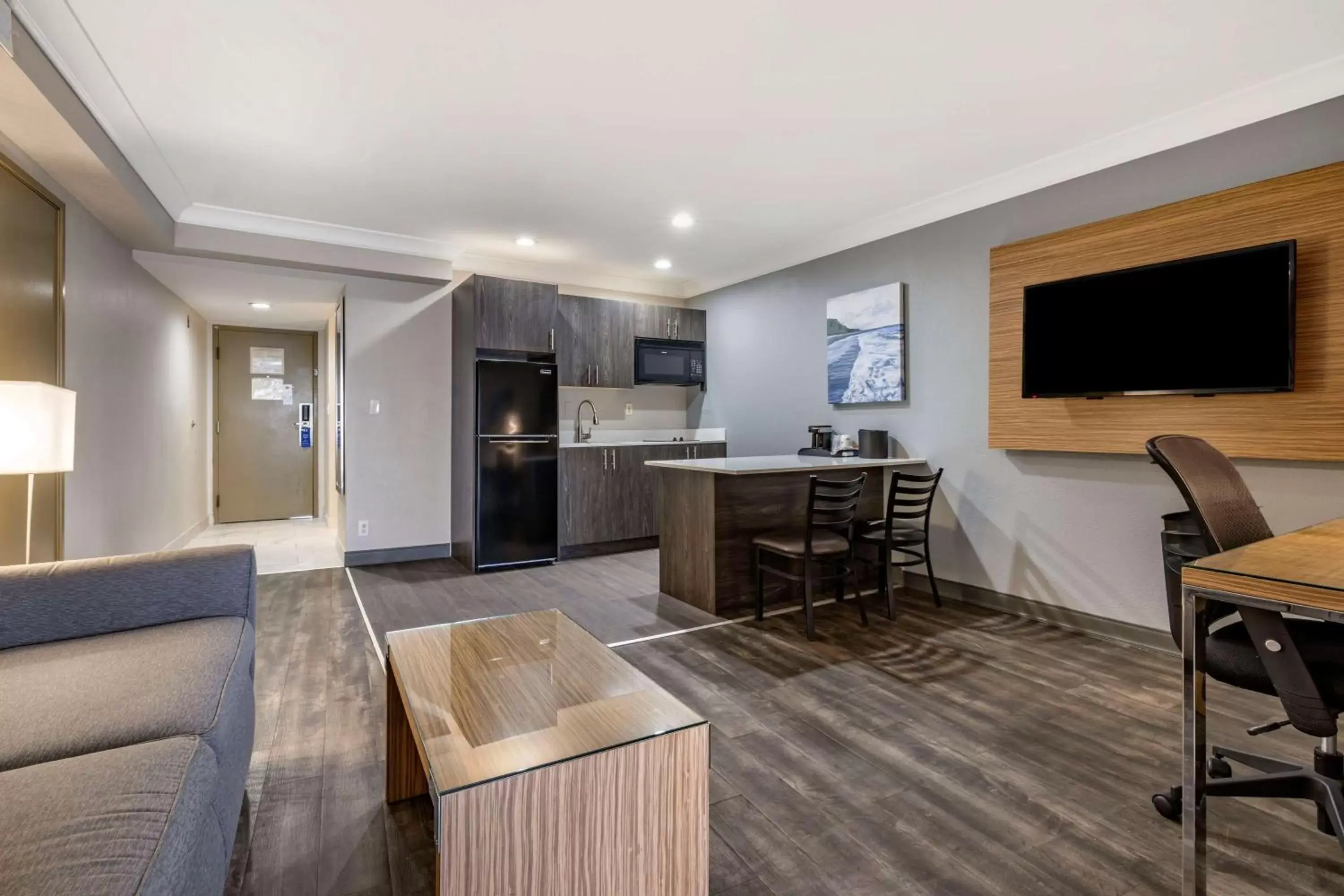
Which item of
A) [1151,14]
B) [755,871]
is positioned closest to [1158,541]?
[1151,14]

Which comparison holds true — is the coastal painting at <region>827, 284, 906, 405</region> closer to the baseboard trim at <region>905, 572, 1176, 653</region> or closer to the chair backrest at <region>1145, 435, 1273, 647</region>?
the baseboard trim at <region>905, 572, 1176, 653</region>

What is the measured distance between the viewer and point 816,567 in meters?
4.00

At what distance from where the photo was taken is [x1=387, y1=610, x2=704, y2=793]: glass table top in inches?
47.6

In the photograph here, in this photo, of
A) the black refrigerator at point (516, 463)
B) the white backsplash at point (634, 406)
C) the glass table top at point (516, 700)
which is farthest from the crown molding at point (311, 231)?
the glass table top at point (516, 700)

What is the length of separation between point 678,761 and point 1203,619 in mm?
1211

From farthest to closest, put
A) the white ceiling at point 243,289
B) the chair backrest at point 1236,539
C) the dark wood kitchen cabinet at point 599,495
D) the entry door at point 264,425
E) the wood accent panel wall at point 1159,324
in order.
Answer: the entry door at point 264,425
the dark wood kitchen cabinet at point 599,495
the white ceiling at point 243,289
the wood accent panel wall at point 1159,324
the chair backrest at point 1236,539

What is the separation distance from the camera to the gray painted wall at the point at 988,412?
2752 mm

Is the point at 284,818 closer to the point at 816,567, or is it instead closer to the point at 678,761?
the point at 678,761

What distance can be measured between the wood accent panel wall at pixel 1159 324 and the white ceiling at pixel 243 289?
4.92 m

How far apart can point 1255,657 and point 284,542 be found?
276 inches

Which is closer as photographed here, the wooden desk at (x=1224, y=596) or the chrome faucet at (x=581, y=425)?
the wooden desk at (x=1224, y=596)

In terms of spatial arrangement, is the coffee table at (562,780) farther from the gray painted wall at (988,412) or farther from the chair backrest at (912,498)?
the gray painted wall at (988,412)

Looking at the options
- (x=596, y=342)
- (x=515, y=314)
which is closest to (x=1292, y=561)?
(x=515, y=314)

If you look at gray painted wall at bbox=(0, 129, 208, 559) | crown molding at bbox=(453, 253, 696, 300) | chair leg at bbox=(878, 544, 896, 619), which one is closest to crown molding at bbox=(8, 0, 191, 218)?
gray painted wall at bbox=(0, 129, 208, 559)
